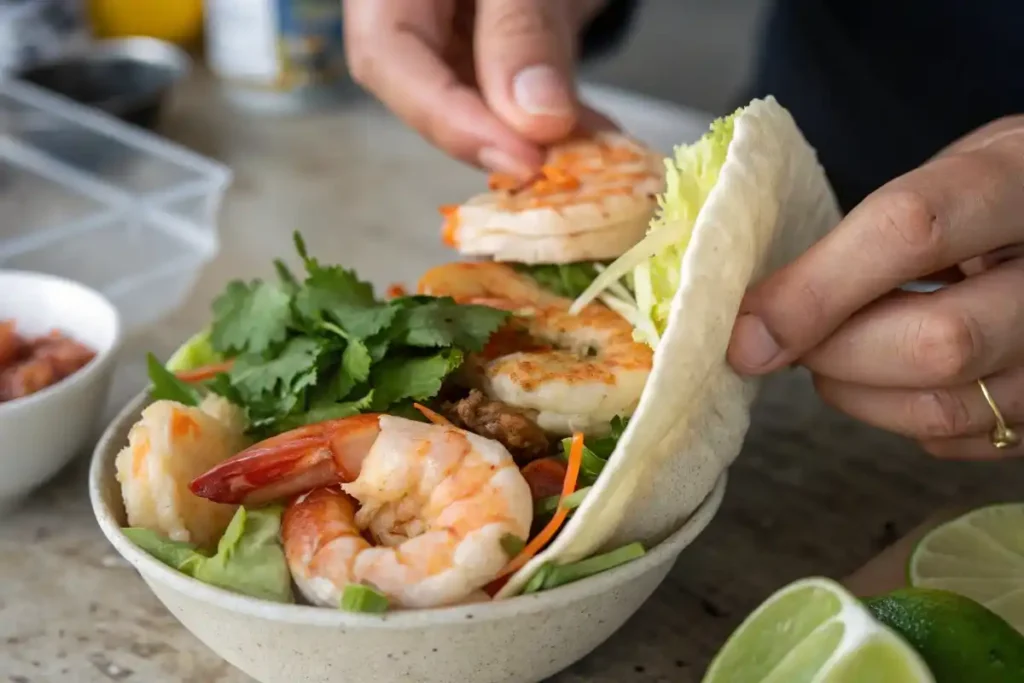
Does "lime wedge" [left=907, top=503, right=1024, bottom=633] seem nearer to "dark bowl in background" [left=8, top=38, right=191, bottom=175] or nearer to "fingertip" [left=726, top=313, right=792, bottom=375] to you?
"fingertip" [left=726, top=313, right=792, bottom=375]

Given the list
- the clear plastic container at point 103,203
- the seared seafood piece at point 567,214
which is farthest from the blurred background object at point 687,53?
the seared seafood piece at point 567,214

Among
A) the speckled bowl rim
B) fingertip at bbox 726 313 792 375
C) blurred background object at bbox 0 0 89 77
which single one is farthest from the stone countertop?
blurred background object at bbox 0 0 89 77

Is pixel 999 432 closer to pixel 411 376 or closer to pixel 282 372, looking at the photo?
pixel 411 376

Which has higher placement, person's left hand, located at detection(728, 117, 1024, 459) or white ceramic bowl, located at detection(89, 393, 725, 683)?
person's left hand, located at detection(728, 117, 1024, 459)

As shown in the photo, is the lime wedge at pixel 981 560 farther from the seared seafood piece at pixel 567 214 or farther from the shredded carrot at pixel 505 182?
the shredded carrot at pixel 505 182

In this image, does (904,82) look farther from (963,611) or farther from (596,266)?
(963,611)

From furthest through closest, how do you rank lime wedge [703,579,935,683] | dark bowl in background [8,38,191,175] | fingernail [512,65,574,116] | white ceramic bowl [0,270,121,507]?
dark bowl in background [8,38,191,175]
fingernail [512,65,574,116]
white ceramic bowl [0,270,121,507]
lime wedge [703,579,935,683]
